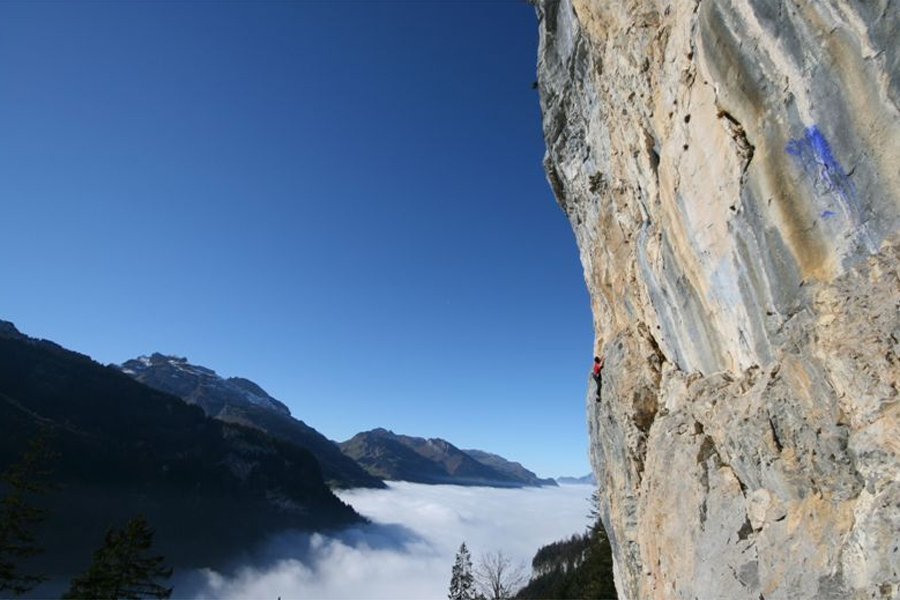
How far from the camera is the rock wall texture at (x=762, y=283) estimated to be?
299 inches

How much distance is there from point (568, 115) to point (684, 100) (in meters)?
10.8

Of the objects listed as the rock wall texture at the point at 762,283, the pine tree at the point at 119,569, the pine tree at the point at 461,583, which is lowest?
the pine tree at the point at 461,583

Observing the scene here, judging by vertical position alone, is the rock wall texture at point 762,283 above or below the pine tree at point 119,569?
above

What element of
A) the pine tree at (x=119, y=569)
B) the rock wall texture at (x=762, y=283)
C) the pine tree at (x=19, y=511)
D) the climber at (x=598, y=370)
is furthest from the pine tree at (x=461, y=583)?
the rock wall texture at (x=762, y=283)

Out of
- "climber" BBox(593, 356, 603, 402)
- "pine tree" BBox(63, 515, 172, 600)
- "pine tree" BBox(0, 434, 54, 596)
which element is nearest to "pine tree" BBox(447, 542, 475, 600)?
"pine tree" BBox(63, 515, 172, 600)

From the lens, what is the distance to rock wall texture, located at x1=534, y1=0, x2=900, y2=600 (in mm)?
7582

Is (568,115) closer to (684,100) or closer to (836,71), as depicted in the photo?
(684,100)

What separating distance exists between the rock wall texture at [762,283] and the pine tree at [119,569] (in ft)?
92.8

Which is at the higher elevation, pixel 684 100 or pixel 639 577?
pixel 684 100

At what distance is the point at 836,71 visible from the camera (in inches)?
321

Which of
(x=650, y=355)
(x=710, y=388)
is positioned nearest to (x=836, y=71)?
(x=710, y=388)

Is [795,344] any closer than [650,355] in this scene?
Yes

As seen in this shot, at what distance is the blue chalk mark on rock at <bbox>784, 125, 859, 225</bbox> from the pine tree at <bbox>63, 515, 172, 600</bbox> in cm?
3473

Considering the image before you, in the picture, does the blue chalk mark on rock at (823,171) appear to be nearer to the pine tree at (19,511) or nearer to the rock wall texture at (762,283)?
the rock wall texture at (762,283)
